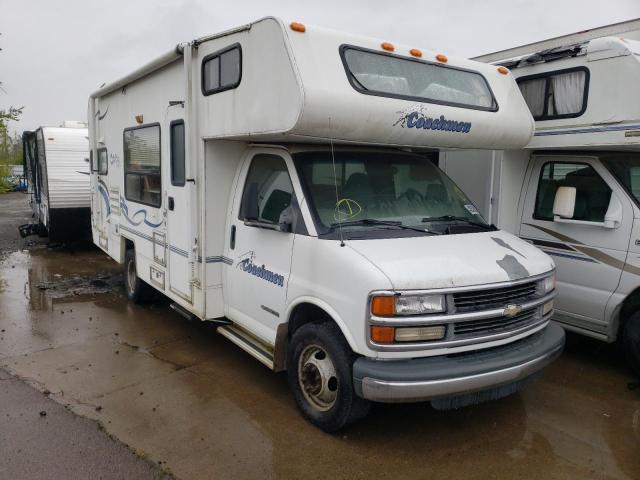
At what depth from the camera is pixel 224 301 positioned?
5.25 meters

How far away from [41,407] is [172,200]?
7.50 ft

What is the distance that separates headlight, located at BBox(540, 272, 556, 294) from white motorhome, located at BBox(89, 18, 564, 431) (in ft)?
0.08

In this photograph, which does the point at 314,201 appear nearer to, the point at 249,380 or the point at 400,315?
the point at 400,315

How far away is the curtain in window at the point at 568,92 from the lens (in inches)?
203

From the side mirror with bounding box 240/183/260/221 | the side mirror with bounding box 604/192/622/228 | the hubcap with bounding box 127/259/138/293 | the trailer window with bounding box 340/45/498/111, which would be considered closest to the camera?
the trailer window with bounding box 340/45/498/111

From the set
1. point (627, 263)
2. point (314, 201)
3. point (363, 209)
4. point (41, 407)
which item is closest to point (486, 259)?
point (363, 209)

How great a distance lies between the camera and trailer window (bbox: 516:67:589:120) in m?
5.16

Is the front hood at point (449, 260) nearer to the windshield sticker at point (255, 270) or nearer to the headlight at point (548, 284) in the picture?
the headlight at point (548, 284)

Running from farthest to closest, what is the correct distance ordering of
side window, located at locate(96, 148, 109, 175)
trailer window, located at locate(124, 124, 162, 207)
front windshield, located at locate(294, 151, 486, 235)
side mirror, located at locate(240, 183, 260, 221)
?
side window, located at locate(96, 148, 109, 175), trailer window, located at locate(124, 124, 162, 207), side mirror, located at locate(240, 183, 260, 221), front windshield, located at locate(294, 151, 486, 235)

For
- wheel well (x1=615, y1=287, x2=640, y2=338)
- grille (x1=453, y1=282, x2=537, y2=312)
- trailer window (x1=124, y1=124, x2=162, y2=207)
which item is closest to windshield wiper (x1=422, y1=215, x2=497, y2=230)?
grille (x1=453, y1=282, x2=537, y2=312)

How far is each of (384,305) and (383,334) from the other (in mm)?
190

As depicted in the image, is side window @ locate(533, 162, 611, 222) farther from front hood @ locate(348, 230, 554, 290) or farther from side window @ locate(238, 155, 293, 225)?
side window @ locate(238, 155, 293, 225)

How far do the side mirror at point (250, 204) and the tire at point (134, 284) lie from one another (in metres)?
3.00

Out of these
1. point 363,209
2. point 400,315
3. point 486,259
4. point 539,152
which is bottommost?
point 400,315
